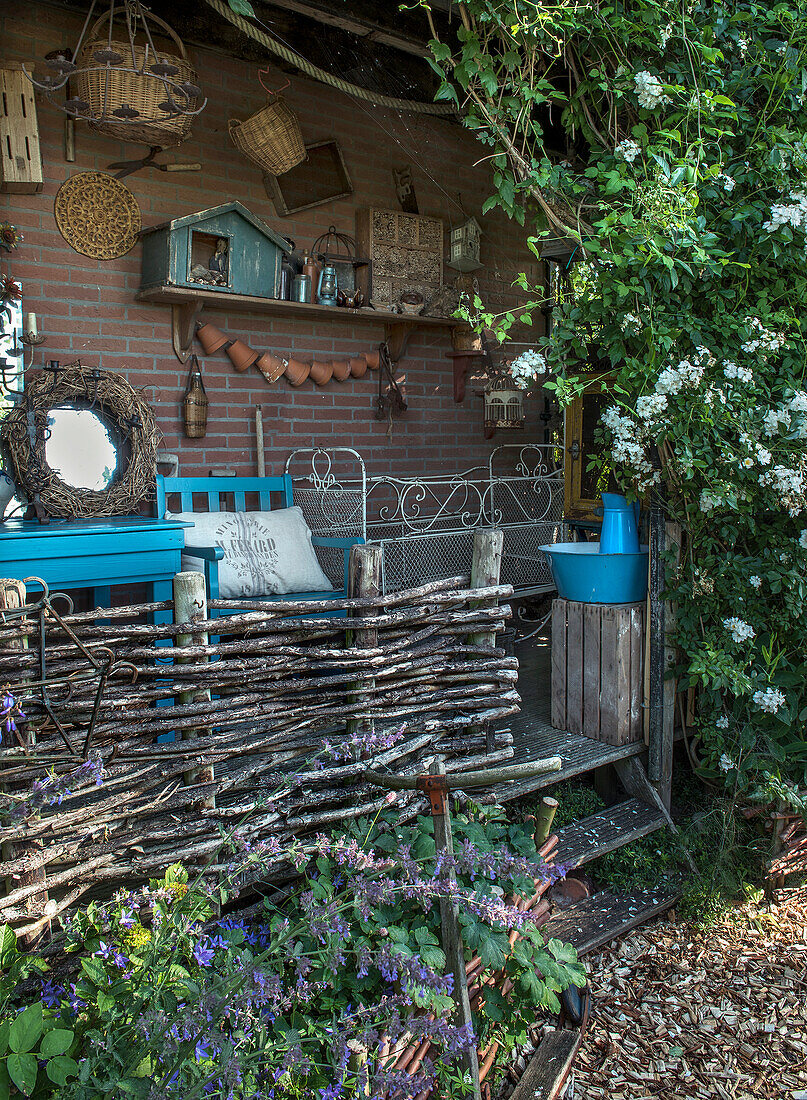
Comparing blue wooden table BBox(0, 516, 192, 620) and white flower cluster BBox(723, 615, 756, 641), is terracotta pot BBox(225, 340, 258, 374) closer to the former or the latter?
blue wooden table BBox(0, 516, 192, 620)

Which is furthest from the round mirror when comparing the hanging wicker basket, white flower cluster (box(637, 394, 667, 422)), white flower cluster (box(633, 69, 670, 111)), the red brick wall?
white flower cluster (box(633, 69, 670, 111))

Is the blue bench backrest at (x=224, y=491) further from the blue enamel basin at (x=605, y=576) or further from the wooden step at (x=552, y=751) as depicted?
the wooden step at (x=552, y=751)

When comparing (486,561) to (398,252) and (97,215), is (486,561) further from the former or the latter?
(398,252)

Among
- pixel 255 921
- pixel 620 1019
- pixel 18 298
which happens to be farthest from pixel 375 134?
pixel 620 1019

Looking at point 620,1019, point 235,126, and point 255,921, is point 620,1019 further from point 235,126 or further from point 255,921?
point 235,126

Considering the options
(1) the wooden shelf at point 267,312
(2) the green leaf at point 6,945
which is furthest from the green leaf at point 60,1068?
(1) the wooden shelf at point 267,312

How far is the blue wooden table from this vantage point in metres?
2.71

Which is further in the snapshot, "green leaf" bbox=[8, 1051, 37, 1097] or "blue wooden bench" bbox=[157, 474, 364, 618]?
"blue wooden bench" bbox=[157, 474, 364, 618]

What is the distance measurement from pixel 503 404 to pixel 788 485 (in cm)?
258

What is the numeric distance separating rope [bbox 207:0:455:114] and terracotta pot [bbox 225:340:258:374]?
1264 mm

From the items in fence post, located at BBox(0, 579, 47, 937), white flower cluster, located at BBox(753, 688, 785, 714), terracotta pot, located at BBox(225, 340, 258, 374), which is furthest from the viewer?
terracotta pot, located at BBox(225, 340, 258, 374)

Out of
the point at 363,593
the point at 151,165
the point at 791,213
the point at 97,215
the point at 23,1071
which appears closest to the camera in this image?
the point at 23,1071

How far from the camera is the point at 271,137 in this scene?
396 centimetres

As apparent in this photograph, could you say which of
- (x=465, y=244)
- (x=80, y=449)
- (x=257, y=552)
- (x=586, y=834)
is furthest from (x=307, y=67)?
(x=586, y=834)
